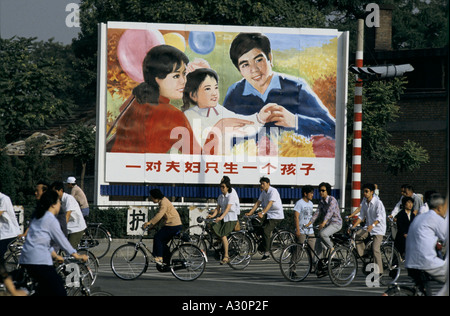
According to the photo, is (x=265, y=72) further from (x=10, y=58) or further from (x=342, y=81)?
(x=10, y=58)

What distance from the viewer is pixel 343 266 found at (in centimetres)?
1694

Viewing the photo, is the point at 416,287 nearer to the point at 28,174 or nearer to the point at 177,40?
the point at 177,40

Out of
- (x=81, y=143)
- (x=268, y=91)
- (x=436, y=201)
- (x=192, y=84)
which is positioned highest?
(x=192, y=84)

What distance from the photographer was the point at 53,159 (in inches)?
1954

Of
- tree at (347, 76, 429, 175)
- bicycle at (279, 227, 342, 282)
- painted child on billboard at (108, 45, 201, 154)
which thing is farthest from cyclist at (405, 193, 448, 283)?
tree at (347, 76, 429, 175)

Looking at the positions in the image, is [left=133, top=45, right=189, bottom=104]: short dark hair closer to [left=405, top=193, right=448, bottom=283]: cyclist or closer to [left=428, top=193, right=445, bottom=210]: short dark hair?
[left=428, top=193, right=445, bottom=210]: short dark hair

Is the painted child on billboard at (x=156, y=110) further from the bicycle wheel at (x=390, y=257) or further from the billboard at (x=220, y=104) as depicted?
the bicycle wheel at (x=390, y=257)

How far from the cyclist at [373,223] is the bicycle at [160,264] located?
3050 millimetres

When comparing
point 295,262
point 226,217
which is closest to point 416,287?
point 295,262

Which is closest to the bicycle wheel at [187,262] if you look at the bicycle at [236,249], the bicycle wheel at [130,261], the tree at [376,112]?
the bicycle wheel at [130,261]

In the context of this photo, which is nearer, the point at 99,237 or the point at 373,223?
the point at 373,223

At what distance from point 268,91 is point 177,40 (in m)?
3.21

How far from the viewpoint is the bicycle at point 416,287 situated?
36.4 feet
